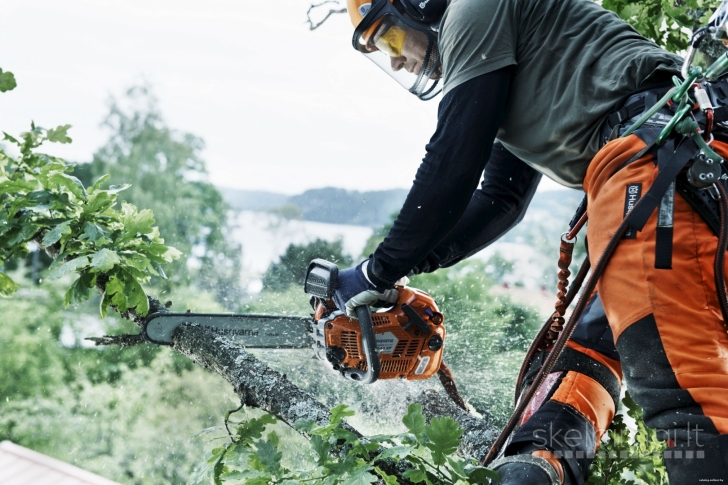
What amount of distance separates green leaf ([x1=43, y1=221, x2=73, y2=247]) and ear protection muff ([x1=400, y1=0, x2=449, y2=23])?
1290 mm

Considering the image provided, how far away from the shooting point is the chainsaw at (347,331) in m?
2.10

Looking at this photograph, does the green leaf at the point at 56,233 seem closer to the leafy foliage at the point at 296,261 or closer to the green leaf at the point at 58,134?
the green leaf at the point at 58,134

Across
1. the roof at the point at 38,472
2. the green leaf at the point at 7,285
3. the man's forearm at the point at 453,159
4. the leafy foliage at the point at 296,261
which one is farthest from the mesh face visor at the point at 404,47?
the leafy foliage at the point at 296,261

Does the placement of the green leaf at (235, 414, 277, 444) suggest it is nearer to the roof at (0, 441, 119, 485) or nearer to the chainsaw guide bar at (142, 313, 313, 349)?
the chainsaw guide bar at (142, 313, 313, 349)

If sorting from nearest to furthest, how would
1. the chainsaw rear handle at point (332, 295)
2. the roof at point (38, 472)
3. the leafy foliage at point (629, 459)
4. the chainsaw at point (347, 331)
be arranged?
the leafy foliage at point (629, 459) → the chainsaw rear handle at point (332, 295) → the chainsaw at point (347, 331) → the roof at point (38, 472)

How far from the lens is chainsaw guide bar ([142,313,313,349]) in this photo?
7.74 feet

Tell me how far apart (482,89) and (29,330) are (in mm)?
14992

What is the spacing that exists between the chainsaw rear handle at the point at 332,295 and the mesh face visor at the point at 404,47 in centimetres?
63

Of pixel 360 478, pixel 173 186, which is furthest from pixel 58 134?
pixel 173 186

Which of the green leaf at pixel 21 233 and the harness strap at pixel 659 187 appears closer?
the harness strap at pixel 659 187

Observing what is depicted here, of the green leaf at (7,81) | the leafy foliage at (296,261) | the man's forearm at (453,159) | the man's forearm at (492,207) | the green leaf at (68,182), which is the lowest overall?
the leafy foliage at (296,261)

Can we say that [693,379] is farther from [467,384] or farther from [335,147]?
[335,147]

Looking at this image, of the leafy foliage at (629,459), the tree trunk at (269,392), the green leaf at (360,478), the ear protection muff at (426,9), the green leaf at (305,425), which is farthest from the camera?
the tree trunk at (269,392)

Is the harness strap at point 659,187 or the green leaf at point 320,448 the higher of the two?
Answer: the harness strap at point 659,187
